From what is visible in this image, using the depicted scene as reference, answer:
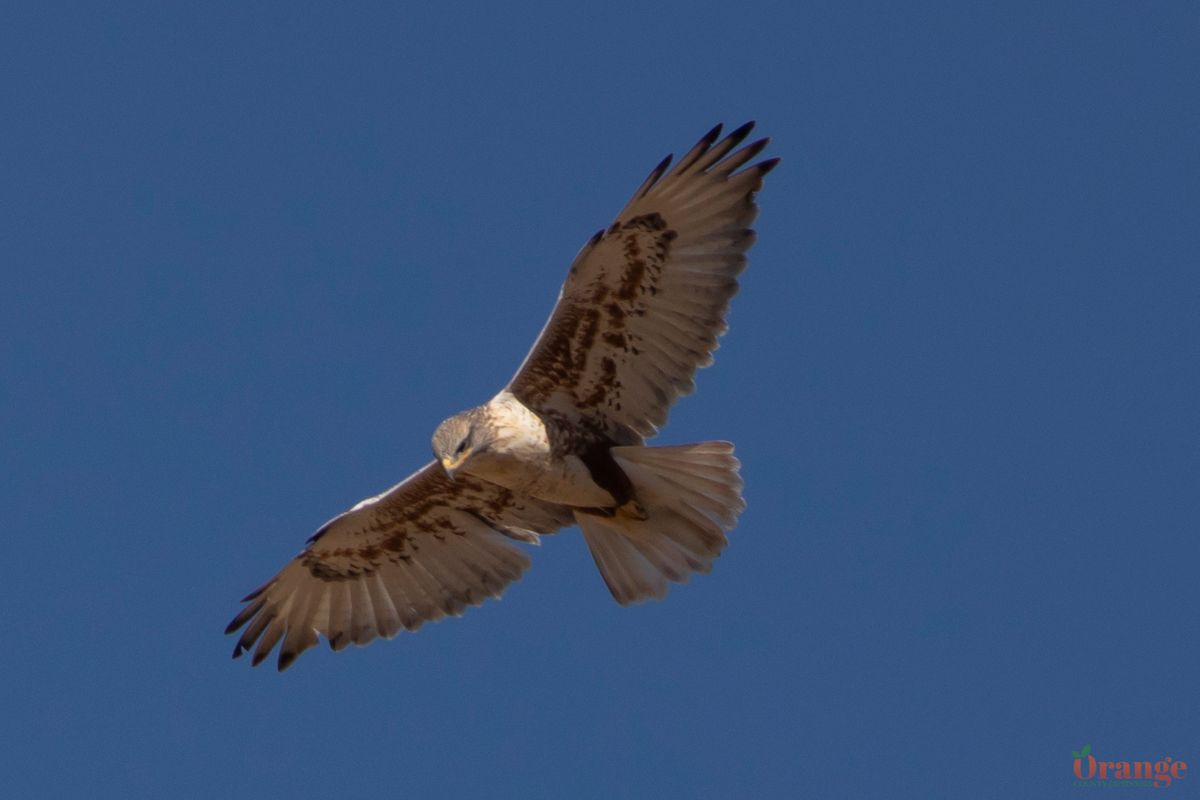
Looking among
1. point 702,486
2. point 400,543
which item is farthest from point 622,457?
point 400,543

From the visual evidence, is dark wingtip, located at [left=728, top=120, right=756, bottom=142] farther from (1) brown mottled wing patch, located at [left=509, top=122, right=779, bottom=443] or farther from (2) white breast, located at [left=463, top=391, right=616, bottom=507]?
(2) white breast, located at [left=463, top=391, right=616, bottom=507]

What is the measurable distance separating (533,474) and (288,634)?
2.47 metres

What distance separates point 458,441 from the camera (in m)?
10.2

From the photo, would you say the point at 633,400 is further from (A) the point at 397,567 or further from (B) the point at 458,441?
(A) the point at 397,567

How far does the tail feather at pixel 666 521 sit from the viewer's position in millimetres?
10422

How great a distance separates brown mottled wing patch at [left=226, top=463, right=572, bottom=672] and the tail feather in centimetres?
59

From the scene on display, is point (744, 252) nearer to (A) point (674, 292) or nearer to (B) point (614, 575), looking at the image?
(A) point (674, 292)

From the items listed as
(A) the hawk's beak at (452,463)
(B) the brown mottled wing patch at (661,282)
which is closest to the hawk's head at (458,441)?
(A) the hawk's beak at (452,463)

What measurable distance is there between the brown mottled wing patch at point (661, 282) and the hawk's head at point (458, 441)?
16.2 inches

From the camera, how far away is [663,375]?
10.5 m

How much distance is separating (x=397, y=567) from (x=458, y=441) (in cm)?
199

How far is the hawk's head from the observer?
10211 millimetres

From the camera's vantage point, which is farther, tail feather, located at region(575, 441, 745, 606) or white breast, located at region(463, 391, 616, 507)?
tail feather, located at region(575, 441, 745, 606)

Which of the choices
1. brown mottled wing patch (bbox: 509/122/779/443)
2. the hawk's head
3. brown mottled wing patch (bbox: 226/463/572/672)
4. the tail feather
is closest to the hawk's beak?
the hawk's head
